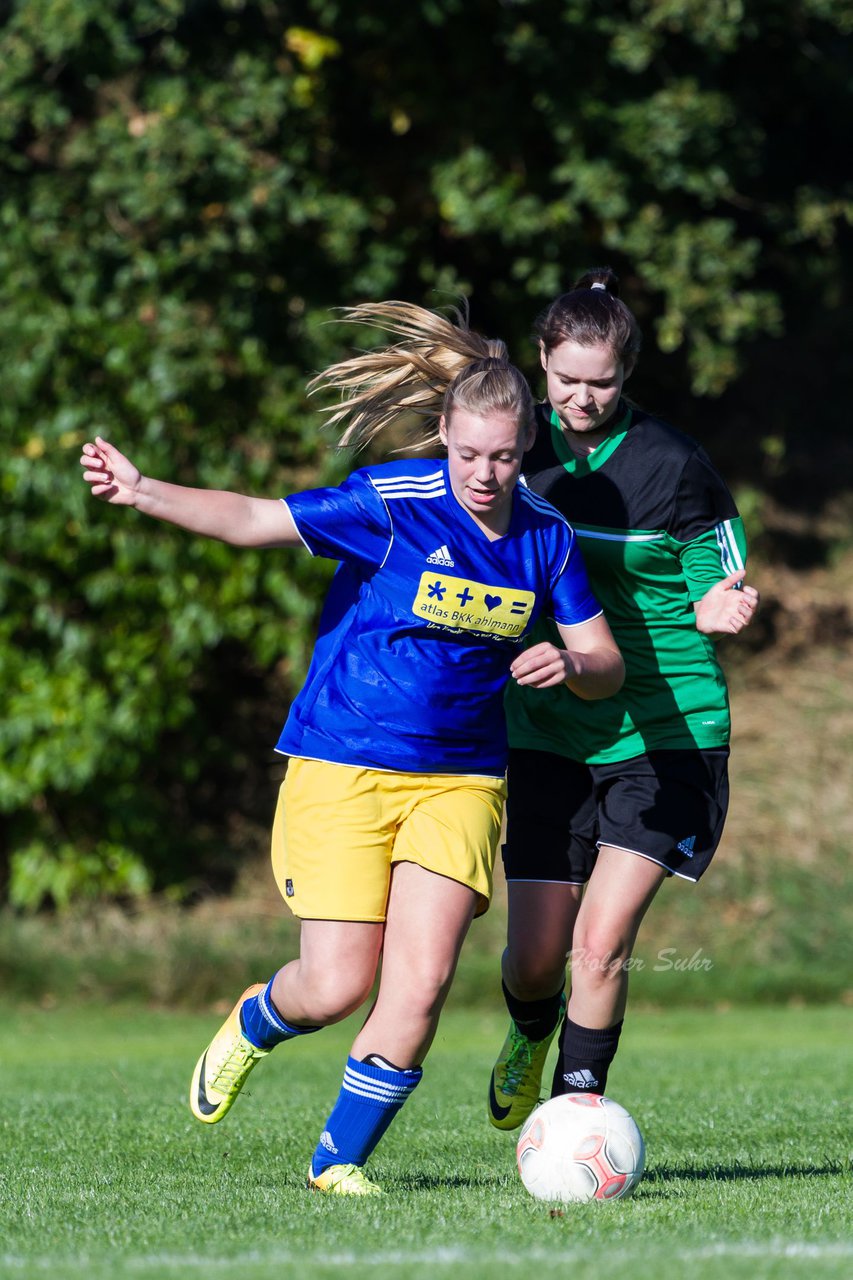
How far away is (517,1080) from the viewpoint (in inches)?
200

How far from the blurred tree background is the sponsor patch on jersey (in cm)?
701

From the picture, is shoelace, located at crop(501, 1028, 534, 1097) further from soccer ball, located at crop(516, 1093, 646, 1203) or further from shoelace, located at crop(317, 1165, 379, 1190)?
shoelace, located at crop(317, 1165, 379, 1190)

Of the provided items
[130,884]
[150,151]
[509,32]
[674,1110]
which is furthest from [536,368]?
[674,1110]

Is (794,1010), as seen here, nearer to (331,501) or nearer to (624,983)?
(624,983)

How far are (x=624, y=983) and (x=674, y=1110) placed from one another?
5.56 feet

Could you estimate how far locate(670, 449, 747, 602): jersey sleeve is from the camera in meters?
4.72

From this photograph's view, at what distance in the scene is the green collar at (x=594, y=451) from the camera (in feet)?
15.8

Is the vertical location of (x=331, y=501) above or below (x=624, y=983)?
above

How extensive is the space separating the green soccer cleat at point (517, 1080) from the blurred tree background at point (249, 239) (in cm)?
686

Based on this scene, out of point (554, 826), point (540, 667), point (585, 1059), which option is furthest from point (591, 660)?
point (585, 1059)

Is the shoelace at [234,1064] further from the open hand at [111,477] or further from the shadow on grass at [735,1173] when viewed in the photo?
the open hand at [111,477]

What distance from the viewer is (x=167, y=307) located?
37.3ft

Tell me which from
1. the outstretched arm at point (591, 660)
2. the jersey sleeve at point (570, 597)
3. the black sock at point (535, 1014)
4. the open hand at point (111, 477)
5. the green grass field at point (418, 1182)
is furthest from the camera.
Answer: the black sock at point (535, 1014)

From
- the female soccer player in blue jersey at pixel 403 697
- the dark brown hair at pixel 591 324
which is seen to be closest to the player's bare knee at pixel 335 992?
the female soccer player in blue jersey at pixel 403 697
